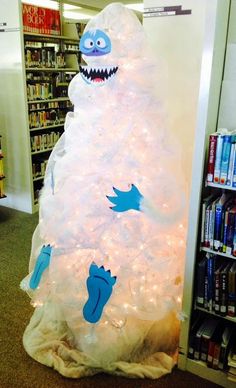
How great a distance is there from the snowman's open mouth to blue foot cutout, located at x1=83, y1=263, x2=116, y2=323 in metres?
0.89

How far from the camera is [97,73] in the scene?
5.35ft

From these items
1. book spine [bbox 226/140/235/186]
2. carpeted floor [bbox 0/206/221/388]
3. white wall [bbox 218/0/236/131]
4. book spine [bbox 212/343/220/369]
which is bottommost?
carpeted floor [bbox 0/206/221/388]

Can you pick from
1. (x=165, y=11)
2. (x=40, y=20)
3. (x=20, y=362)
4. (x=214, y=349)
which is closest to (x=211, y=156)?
(x=165, y=11)

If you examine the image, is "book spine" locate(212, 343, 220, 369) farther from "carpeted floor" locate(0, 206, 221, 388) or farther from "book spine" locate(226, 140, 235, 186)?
"book spine" locate(226, 140, 235, 186)

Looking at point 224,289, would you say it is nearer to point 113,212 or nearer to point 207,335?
point 207,335

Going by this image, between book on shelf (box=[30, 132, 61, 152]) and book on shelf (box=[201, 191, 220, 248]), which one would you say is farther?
book on shelf (box=[30, 132, 61, 152])

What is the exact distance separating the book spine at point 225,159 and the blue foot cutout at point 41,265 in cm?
95

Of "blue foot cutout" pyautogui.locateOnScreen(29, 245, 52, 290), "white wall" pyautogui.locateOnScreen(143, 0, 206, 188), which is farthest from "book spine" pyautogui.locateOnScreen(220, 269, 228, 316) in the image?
"blue foot cutout" pyautogui.locateOnScreen(29, 245, 52, 290)

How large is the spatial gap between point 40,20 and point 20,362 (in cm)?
347

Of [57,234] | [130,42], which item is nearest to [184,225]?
[57,234]

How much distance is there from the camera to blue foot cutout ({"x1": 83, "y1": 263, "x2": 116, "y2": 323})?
1670mm

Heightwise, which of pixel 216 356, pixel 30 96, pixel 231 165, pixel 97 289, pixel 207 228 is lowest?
pixel 216 356

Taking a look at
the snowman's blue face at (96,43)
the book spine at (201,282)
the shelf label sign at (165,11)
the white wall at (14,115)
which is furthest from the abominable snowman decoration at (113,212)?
the white wall at (14,115)

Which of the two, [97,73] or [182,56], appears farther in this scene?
[182,56]
